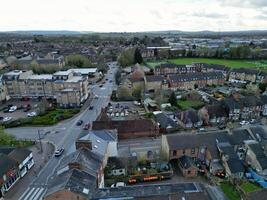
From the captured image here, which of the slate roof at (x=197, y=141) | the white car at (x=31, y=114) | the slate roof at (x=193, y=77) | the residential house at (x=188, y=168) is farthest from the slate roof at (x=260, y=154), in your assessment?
the white car at (x=31, y=114)

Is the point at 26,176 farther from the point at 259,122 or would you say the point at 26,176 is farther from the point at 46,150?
the point at 259,122

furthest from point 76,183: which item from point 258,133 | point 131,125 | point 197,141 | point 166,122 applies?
point 258,133

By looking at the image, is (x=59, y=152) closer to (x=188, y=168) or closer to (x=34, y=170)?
(x=34, y=170)

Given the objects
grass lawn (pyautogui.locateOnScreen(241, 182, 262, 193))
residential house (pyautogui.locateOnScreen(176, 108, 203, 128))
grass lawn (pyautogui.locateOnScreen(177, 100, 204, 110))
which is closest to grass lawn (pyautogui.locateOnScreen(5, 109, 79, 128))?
residential house (pyautogui.locateOnScreen(176, 108, 203, 128))

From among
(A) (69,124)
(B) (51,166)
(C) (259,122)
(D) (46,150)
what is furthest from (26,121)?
(C) (259,122)

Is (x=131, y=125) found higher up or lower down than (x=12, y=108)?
higher up
